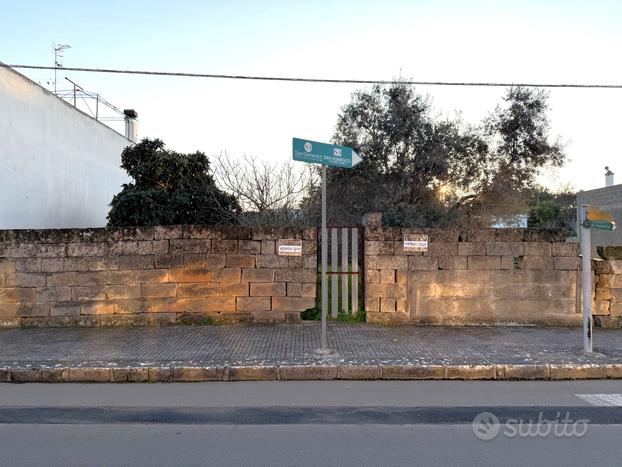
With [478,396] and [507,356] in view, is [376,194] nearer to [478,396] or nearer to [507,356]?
A: [507,356]

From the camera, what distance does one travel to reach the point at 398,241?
30.6 ft

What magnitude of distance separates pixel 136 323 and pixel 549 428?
7.11 meters

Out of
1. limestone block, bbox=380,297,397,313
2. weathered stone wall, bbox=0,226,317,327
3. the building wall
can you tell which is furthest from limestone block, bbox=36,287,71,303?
the building wall

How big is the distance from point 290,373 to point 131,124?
19162 mm

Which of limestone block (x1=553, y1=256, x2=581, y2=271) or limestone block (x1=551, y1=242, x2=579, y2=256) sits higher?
limestone block (x1=551, y1=242, x2=579, y2=256)

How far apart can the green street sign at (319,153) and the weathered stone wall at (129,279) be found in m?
2.93

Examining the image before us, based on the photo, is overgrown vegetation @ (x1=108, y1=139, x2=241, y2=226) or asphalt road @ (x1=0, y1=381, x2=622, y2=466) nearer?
asphalt road @ (x1=0, y1=381, x2=622, y2=466)

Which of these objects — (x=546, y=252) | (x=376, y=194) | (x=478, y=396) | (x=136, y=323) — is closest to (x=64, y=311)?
(x=136, y=323)

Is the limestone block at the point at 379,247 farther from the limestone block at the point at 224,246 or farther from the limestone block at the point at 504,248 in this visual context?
the limestone block at the point at 224,246

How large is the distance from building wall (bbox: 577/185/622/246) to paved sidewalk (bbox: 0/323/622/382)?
18744mm

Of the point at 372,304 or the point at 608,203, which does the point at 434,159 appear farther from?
the point at 608,203

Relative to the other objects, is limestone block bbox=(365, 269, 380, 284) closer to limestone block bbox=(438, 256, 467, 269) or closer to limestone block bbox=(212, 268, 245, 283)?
limestone block bbox=(438, 256, 467, 269)

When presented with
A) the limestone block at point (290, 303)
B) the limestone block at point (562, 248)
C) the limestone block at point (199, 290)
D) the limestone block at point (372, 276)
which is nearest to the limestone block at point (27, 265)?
the limestone block at point (199, 290)

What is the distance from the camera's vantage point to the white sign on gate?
30.5ft
